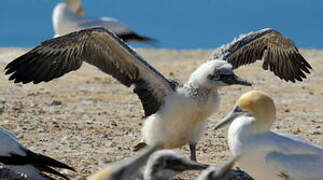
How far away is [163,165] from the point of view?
315 inches

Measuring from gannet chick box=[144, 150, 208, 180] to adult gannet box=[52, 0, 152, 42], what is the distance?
12233 millimetres

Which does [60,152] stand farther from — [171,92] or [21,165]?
[21,165]

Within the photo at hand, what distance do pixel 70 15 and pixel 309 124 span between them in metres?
6.98

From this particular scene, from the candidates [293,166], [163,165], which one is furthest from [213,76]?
[163,165]

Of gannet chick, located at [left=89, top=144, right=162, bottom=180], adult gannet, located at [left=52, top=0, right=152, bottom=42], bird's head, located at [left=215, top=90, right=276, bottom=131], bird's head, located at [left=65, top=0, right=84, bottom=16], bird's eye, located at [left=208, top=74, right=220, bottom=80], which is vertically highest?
bird's head, located at [left=65, top=0, right=84, bottom=16]

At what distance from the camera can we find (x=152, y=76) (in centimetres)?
1238

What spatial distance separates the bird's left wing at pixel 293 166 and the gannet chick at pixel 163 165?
6.42ft

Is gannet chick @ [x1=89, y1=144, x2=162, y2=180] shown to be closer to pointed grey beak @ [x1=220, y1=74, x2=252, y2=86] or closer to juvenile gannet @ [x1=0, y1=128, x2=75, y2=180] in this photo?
juvenile gannet @ [x1=0, y1=128, x2=75, y2=180]

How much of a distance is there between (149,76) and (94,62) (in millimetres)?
617

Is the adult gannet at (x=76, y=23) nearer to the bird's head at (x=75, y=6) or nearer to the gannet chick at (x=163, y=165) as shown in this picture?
the bird's head at (x=75, y=6)

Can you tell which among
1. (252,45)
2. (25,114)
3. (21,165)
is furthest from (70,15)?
(21,165)

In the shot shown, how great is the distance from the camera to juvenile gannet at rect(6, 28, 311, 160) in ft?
39.3

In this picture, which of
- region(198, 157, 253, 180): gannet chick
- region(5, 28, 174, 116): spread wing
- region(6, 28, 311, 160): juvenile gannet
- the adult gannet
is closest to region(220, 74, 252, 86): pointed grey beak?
region(6, 28, 311, 160): juvenile gannet

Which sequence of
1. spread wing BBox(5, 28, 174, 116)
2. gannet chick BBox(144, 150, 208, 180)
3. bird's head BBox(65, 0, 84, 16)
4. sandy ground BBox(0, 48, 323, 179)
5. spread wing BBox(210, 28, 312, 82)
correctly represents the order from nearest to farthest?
gannet chick BBox(144, 150, 208, 180) → spread wing BBox(5, 28, 174, 116) → sandy ground BBox(0, 48, 323, 179) → spread wing BBox(210, 28, 312, 82) → bird's head BBox(65, 0, 84, 16)
